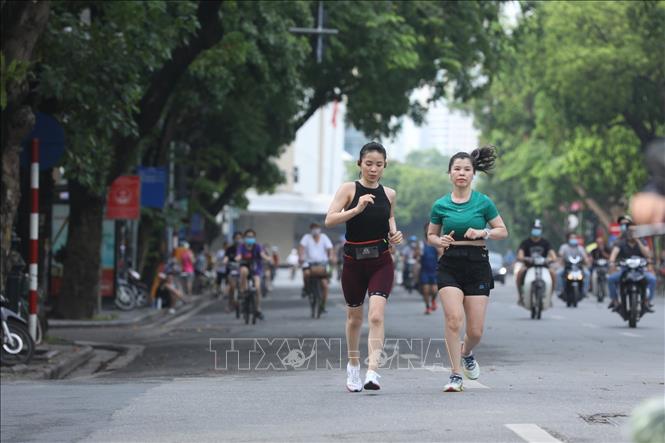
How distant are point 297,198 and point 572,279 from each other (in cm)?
7968

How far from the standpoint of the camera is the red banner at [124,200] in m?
28.9

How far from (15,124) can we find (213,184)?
1052 inches

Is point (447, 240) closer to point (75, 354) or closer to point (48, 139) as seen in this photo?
point (75, 354)

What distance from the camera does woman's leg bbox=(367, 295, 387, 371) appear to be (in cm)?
1012

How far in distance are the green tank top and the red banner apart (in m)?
19.5

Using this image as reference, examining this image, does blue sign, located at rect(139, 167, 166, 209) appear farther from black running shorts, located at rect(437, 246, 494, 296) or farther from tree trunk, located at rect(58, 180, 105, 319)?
black running shorts, located at rect(437, 246, 494, 296)

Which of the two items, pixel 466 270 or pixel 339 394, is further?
pixel 339 394

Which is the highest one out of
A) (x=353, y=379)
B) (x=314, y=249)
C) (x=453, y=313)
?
(x=314, y=249)

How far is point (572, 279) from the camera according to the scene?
3244 centimetres

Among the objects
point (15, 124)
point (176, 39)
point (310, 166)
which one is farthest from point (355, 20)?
point (310, 166)

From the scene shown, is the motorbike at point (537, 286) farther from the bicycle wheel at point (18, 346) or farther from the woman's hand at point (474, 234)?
the woman's hand at point (474, 234)

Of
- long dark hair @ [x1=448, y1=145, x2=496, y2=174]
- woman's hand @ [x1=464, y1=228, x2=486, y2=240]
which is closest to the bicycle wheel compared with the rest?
long dark hair @ [x1=448, y1=145, x2=496, y2=174]

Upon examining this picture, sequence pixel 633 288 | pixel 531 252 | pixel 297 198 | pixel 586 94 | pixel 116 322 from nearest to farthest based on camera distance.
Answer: pixel 633 288, pixel 531 252, pixel 116 322, pixel 586 94, pixel 297 198

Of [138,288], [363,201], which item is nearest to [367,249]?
[363,201]
